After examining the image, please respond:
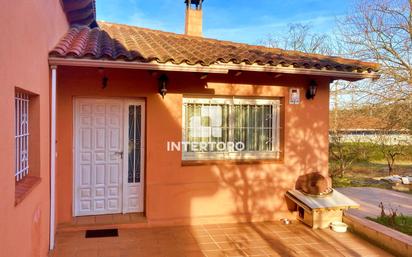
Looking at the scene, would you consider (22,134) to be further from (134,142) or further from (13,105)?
(134,142)

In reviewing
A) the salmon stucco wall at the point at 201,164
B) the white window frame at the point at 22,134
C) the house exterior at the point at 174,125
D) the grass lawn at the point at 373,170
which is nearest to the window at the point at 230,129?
the house exterior at the point at 174,125

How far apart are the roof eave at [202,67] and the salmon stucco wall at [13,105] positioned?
48 cm

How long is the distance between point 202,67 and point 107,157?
112 inches

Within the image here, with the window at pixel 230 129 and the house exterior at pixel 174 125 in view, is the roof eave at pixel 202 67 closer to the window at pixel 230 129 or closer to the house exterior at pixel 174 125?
the house exterior at pixel 174 125

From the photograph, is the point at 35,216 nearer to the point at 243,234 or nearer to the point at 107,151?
the point at 107,151

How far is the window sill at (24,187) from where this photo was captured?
371 centimetres

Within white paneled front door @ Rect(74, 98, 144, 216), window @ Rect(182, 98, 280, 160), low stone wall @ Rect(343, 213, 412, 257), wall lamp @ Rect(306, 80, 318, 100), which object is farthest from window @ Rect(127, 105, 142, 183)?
low stone wall @ Rect(343, 213, 412, 257)

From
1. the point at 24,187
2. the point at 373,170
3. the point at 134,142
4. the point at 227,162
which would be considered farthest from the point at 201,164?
the point at 373,170

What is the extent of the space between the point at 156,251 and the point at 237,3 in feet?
61.8

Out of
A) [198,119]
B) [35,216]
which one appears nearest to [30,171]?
[35,216]

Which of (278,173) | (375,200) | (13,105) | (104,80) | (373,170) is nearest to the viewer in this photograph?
(13,105)

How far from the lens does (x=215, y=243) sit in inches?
259

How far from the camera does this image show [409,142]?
1627 centimetres

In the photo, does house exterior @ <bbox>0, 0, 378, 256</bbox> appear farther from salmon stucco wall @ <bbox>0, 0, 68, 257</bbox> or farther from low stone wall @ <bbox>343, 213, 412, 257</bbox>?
low stone wall @ <bbox>343, 213, 412, 257</bbox>
